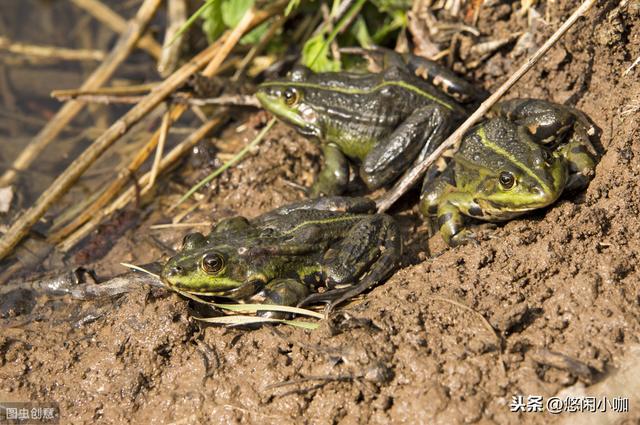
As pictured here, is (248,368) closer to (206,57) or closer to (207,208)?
(207,208)

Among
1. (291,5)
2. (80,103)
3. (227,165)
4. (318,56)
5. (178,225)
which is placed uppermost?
(291,5)

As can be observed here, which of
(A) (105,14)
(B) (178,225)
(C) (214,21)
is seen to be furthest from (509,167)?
(A) (105,14)

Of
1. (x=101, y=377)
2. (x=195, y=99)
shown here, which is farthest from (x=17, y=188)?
(x=101, y=377)

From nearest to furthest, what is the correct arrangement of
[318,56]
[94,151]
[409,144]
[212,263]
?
[212,263] → [409,144] → [94,151] → [318,56]

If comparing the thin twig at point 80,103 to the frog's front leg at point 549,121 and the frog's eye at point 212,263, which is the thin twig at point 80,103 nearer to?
the frog's eye at point 212,263

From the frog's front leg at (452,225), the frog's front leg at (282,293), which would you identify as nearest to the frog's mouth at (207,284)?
the frog's front leg at (282,293)

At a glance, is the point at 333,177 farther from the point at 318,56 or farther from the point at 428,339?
the point at 428,339

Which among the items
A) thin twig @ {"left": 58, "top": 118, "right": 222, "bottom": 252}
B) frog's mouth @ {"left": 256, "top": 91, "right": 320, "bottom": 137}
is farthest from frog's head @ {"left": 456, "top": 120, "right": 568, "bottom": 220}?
thin twig @ {"left": 58, "top": 118, "right": 222, "bottom": 252}
